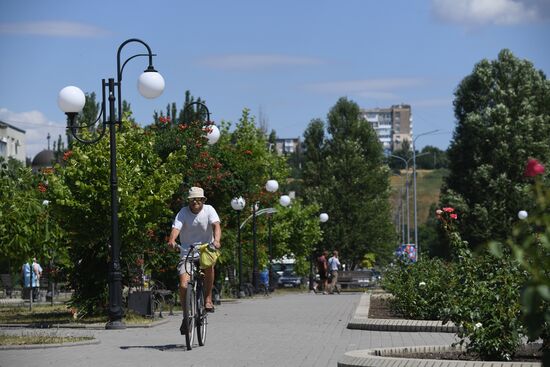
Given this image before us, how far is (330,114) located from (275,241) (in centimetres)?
2896

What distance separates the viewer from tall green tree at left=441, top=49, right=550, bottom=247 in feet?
200

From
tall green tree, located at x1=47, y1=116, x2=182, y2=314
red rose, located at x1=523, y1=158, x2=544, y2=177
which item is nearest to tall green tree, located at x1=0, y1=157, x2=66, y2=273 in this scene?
tall green tree, located at x1=47, y1=116, x2=182, y2=314

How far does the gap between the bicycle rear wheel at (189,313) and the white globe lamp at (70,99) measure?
652cm

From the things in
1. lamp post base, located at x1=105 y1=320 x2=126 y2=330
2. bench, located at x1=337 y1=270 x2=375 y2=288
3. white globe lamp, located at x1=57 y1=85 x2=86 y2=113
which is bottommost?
bench, located at x1=337 y1=270 x2=375 y2=288

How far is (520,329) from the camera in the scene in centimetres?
1008

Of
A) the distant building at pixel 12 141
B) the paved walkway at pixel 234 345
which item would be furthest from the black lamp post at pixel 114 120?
the distant building at pixel 12 141

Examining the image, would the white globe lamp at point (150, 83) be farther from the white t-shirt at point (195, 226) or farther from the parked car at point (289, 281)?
the parked car at point (289, 281)

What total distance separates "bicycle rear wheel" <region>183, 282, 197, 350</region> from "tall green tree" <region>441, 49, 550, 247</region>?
156 feet

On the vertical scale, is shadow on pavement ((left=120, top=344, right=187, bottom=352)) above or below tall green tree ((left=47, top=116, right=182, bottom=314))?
below

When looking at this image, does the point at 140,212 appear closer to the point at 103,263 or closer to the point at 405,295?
the point at 103,263

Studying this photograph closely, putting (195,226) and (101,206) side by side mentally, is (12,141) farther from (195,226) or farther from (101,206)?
(195,226)

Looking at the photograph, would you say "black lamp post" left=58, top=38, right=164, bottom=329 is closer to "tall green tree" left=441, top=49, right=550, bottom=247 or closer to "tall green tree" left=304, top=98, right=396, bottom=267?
"tall green tree" left=441, top=49, right=550, bottom=247

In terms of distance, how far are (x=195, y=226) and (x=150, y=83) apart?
6060 mm

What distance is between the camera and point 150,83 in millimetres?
18562
